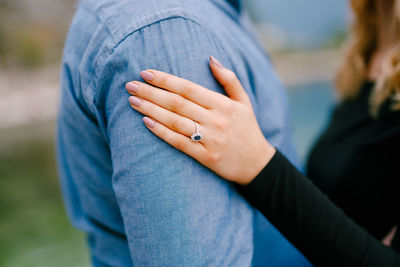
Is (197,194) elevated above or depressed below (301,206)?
above

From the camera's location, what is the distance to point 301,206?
3.04ft

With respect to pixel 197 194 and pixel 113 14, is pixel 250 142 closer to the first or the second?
pixel 197 194

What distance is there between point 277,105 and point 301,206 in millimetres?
331

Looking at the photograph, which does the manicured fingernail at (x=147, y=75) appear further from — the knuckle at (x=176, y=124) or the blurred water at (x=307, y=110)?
the blurred water at (x=307, y=110)

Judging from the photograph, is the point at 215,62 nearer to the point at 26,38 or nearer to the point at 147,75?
the point at 147,75

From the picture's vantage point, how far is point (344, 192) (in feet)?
4.70

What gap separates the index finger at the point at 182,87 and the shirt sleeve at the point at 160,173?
2 cm

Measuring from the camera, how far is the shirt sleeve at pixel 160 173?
2.41ft

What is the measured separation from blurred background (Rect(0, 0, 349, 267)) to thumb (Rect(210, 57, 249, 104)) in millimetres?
525

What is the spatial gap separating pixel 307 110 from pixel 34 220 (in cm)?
1692

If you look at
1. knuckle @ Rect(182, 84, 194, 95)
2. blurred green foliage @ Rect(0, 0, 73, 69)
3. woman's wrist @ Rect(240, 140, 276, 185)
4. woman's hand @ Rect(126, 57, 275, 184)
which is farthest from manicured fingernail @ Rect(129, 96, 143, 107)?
blurred green foliage @ Rect(0, 0, 73, 69)

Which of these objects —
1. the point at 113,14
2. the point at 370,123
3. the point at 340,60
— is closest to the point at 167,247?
the point at 113,14

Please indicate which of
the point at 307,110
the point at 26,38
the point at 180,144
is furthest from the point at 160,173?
the point at 26,38

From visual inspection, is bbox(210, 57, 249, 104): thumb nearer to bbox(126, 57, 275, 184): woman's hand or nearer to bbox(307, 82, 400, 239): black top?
bbox(126, 57, 275, 184): woman's hand
